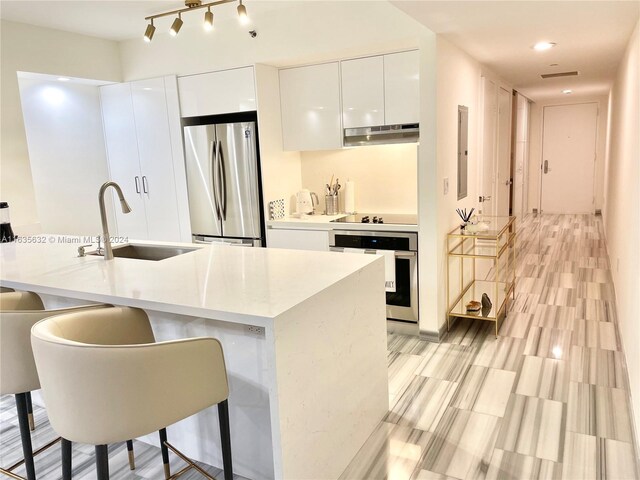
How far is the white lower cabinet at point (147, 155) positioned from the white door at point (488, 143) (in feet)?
9.86

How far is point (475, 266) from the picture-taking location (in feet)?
15.7

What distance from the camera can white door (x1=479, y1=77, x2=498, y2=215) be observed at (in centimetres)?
489

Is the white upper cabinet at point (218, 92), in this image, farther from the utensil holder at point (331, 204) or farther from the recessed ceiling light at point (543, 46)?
the recessed ceiling light at point (543, 46)

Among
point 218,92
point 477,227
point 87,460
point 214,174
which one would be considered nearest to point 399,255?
point 477,227

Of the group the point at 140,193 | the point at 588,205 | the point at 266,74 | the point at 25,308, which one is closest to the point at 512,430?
the point at 25,308

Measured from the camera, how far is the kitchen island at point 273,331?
1.80 m

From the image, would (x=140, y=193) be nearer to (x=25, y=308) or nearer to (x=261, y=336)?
(x=25, y=308)

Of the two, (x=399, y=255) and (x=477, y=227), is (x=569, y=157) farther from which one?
(x=399, y=255)

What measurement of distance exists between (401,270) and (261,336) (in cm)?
196

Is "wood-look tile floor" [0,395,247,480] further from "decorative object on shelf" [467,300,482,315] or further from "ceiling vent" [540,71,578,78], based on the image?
"ceiling vent" [540,71,578,78]

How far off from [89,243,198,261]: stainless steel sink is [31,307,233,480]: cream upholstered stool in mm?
1430

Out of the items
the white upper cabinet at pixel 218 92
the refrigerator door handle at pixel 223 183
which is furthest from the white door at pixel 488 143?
the refrigerator door handle at pixel 223 183

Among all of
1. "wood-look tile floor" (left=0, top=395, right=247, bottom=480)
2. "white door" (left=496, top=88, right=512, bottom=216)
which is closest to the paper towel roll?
"white door" (left=496, top=88, right=512, bottom=216)

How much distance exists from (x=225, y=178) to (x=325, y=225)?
3.36ft
